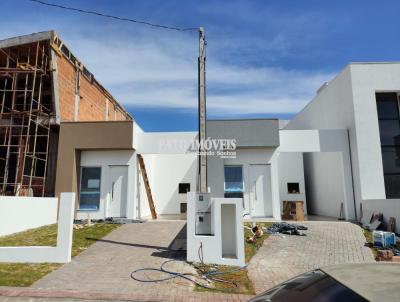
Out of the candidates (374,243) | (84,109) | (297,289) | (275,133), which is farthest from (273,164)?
(297,289)

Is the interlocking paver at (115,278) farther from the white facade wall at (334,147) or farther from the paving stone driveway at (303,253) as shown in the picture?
the white facade wall at (334,147)

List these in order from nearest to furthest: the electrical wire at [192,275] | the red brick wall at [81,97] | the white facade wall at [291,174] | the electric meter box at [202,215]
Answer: the electrical wire at [192,275], the electric meter box at [202,215], the red brick wall at [81,97], the white facade wall at [291,174]

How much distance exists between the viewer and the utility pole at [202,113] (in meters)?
9.09

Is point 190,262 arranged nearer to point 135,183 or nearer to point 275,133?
point 135,183

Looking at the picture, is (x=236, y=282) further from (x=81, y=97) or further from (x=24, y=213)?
(x=81, y=97)

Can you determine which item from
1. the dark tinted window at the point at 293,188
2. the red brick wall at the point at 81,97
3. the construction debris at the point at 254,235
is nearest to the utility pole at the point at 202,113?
the construction debris at the point at 254,235

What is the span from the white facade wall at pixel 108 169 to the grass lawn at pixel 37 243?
1.70m

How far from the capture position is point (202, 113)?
9.56m

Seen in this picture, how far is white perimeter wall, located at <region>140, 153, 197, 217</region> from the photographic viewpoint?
19.9 metres

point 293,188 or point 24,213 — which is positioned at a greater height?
point 293,188

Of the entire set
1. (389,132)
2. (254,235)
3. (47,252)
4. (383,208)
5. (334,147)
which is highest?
(389,132)

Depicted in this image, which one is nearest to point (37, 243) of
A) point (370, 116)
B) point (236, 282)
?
point (236, 282)

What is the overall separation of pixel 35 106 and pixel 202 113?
11102mm

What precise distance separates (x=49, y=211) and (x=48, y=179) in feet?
7.29
